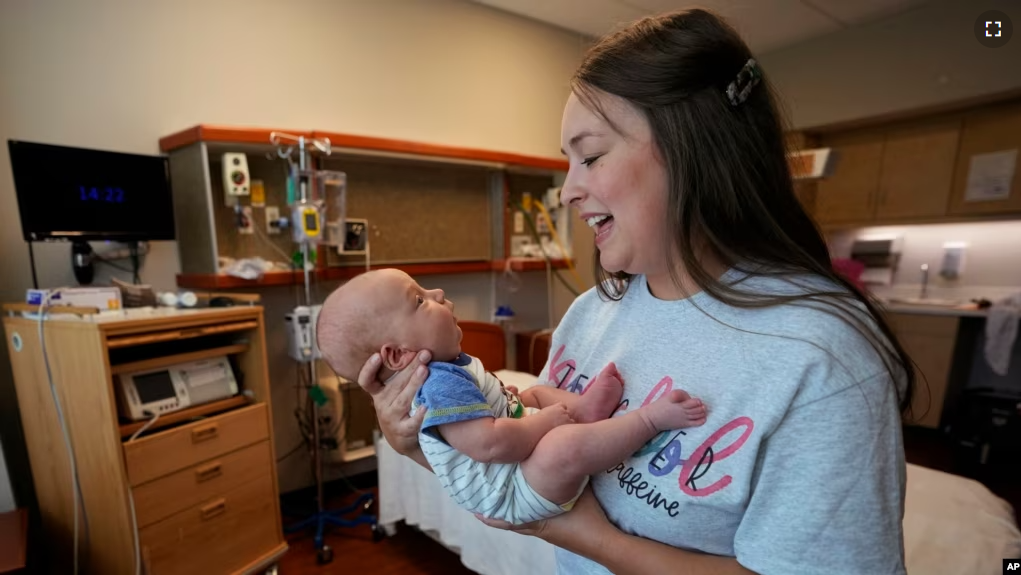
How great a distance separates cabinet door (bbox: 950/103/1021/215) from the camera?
334cm

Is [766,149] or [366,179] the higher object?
[366,179]

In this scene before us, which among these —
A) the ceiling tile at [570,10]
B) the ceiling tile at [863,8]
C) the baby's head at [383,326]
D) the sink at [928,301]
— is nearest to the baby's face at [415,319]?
the baby's head at [383,326]

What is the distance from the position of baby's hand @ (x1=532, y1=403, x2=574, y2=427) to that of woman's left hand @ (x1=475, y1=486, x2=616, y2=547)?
0.36 feet

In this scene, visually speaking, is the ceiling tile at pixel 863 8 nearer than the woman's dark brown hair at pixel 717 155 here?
No

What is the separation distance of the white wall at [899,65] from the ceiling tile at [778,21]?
15cm

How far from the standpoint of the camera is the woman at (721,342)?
0.52 m

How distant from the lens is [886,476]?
516 millimetres

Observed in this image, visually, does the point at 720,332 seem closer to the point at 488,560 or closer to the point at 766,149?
the point at 766,149

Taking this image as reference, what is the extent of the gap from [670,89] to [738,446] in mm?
494

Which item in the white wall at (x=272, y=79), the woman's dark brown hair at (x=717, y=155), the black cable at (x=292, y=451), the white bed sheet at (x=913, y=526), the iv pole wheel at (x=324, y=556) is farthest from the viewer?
the black cable at (x=292, y=451)

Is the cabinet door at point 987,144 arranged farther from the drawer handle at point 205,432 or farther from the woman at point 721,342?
the drawer handle at point 205,432

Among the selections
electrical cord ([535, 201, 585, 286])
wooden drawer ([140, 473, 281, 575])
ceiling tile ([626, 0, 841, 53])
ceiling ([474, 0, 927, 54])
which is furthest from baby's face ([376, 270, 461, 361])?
ceiling tile ([626, 0, 841, 53])

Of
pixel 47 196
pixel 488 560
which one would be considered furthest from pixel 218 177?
pixel 488 560

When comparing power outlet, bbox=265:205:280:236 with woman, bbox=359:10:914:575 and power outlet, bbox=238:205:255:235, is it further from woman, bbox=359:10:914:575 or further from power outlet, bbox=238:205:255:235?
woman, bbox=359:10:914:575
